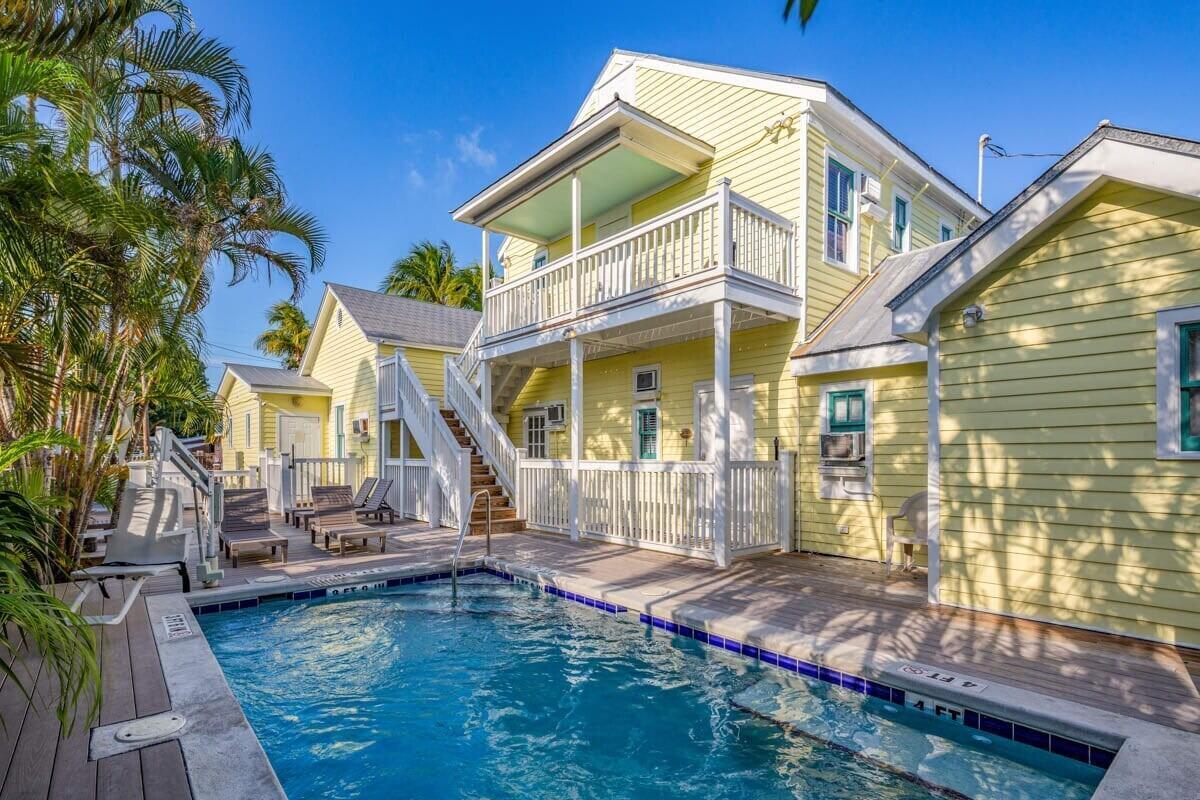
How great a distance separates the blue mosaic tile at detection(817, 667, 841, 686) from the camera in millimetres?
4184

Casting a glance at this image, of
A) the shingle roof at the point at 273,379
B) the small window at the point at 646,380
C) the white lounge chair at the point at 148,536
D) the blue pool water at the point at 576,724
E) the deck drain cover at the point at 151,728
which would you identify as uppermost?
the shingle roof at the point at 273,379

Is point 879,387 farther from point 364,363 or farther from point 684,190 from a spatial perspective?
point 364,363

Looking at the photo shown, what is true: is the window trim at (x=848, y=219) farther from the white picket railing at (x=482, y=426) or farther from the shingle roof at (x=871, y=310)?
the white picket railing at (x=482, y=426)

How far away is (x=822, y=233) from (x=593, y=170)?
384 cm

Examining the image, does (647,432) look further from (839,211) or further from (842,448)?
(839,211)

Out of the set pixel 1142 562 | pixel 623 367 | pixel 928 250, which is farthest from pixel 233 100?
pixel 1142 562

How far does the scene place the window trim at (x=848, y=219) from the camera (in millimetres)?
9148

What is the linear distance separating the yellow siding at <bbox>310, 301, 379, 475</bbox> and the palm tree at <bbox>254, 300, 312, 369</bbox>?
41.7 ft

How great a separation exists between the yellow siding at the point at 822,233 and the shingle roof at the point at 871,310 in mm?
174

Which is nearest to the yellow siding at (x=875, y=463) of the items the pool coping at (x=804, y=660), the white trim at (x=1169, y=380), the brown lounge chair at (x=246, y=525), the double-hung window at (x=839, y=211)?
the double-hung window at (x=839, y=211)

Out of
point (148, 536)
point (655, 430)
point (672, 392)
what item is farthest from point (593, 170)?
point (148, 536)

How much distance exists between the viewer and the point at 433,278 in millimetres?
28328

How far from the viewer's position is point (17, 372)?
405 centimetres

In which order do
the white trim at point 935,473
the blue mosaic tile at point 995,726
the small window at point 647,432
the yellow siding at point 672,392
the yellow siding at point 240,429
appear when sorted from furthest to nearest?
the yellow siding at point 240,429
the small window at point 647,432
the yellow siding at point 672,392
the white trim at point 935,473
the blue mosaic tile at point 995,726
